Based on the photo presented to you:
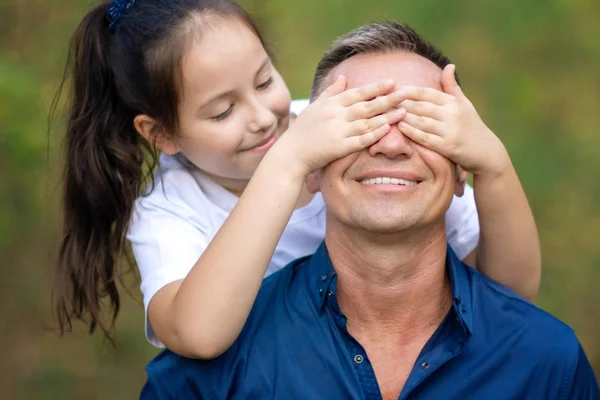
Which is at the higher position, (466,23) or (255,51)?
(255,51)

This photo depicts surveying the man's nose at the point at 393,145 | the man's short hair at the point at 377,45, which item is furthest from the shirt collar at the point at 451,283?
the man's short hair at the point at 377,45

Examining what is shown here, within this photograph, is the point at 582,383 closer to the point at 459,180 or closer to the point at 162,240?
the point at 459,180

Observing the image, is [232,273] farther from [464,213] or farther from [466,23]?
[466,23]

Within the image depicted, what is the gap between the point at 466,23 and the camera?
5715 millimetres

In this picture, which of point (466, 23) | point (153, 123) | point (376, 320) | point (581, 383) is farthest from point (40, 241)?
point (581, 383)

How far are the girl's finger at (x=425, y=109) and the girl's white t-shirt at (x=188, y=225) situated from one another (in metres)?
0.75

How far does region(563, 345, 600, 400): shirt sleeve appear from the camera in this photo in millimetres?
2428

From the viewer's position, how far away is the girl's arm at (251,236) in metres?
2.42

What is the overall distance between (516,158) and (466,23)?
93cm

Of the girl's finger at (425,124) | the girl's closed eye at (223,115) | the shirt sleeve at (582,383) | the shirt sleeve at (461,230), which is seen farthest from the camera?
the shirt sleeve at (461,230)

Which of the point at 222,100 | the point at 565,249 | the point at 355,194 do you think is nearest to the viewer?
the point at 355,194

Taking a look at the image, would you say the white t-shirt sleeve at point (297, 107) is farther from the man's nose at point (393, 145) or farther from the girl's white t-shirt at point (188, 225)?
the man's nose at point (393, 145)

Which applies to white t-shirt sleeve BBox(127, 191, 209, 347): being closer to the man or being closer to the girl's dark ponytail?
the girl's dark ponytail

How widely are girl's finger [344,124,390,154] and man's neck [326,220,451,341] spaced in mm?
258
